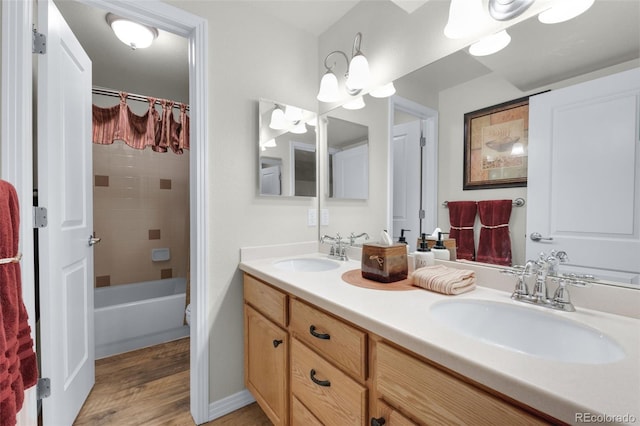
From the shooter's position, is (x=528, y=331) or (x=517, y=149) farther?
(x=517, y=149)

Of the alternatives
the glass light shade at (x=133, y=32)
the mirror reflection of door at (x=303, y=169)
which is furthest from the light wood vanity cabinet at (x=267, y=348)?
the glass light shade at (x=133, y=32)

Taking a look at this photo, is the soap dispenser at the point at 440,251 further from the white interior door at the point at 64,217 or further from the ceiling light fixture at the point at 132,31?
the ceiling light fixture at the point at 132,31

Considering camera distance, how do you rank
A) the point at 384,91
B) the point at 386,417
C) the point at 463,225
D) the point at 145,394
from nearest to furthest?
the point at 386,417 < the point at 463,225 < the point at 384,91 < the point at 145,394

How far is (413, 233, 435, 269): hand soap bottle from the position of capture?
120 cm

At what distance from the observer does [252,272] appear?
1.46 meters

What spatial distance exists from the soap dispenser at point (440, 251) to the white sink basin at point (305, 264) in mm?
593

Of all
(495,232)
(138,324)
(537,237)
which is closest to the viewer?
(537,237)


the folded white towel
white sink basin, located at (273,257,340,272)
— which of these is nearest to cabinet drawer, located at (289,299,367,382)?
the folded white towel

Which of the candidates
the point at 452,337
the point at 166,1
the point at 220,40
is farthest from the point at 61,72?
the point at 452,337

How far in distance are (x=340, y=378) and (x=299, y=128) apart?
147 centimetres

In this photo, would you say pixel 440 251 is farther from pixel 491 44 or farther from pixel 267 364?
pixel 267 364

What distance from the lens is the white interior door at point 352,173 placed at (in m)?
1.72

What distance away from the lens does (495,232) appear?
3.43ft

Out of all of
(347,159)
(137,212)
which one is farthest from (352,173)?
(137,212)
